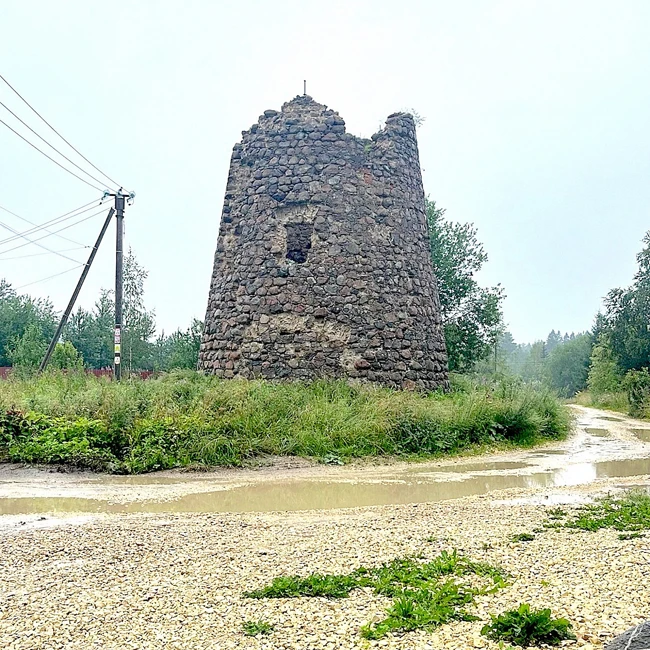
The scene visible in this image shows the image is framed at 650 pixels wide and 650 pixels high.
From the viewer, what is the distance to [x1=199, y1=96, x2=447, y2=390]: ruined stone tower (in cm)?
1339

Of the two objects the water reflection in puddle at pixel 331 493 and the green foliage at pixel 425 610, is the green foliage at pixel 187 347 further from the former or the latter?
the green foliage at pixel 425 610

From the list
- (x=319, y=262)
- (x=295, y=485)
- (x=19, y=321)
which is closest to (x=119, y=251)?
(x=319, y=262)

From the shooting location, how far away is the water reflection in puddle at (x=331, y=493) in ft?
22.1

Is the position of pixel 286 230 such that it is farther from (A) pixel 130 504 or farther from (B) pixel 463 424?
(A) pixel 130 504

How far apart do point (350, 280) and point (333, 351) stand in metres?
1.44

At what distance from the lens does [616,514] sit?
553 cm

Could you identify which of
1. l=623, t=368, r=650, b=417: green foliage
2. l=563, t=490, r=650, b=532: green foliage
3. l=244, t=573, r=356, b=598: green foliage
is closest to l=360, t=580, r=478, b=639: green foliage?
l=244, t=573, r=356, b=598: green foliage

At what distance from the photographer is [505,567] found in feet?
13.1

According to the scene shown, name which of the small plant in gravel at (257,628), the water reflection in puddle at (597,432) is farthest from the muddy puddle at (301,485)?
the water reflection in puddle at (597,432)

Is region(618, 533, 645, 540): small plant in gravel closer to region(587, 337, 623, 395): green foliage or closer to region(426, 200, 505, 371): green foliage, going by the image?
region(426, 200, 505, 371): green foliage

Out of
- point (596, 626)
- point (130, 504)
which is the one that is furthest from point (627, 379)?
point (596, 626)

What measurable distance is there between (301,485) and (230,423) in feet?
7.04

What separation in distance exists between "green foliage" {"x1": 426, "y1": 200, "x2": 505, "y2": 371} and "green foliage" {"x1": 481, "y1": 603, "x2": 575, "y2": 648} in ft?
58.2

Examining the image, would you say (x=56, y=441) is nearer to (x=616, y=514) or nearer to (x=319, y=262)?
(x=319, y=262)
